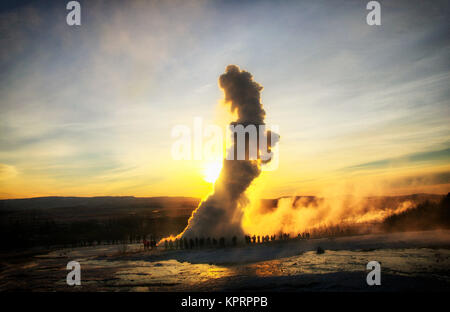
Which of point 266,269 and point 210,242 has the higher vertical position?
point 266,269

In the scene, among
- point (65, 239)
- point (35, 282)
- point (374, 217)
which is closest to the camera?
point (35, 282)

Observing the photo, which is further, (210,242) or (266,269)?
(210,242)

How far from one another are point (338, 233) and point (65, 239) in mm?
56335

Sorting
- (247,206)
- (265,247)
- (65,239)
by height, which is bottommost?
(65,239)

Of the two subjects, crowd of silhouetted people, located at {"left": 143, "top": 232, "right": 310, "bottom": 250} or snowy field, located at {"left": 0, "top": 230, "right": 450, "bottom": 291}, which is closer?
snowy field, located at {"left": 0, "top": 230, "right": 450, "bottom": 291}

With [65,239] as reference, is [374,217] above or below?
above

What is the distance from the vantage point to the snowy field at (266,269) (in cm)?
1945

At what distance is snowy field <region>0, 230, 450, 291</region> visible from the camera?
63.8ft

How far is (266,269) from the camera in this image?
25078 millimetres

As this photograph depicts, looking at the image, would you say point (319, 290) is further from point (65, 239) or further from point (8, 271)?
point (65, 239)
